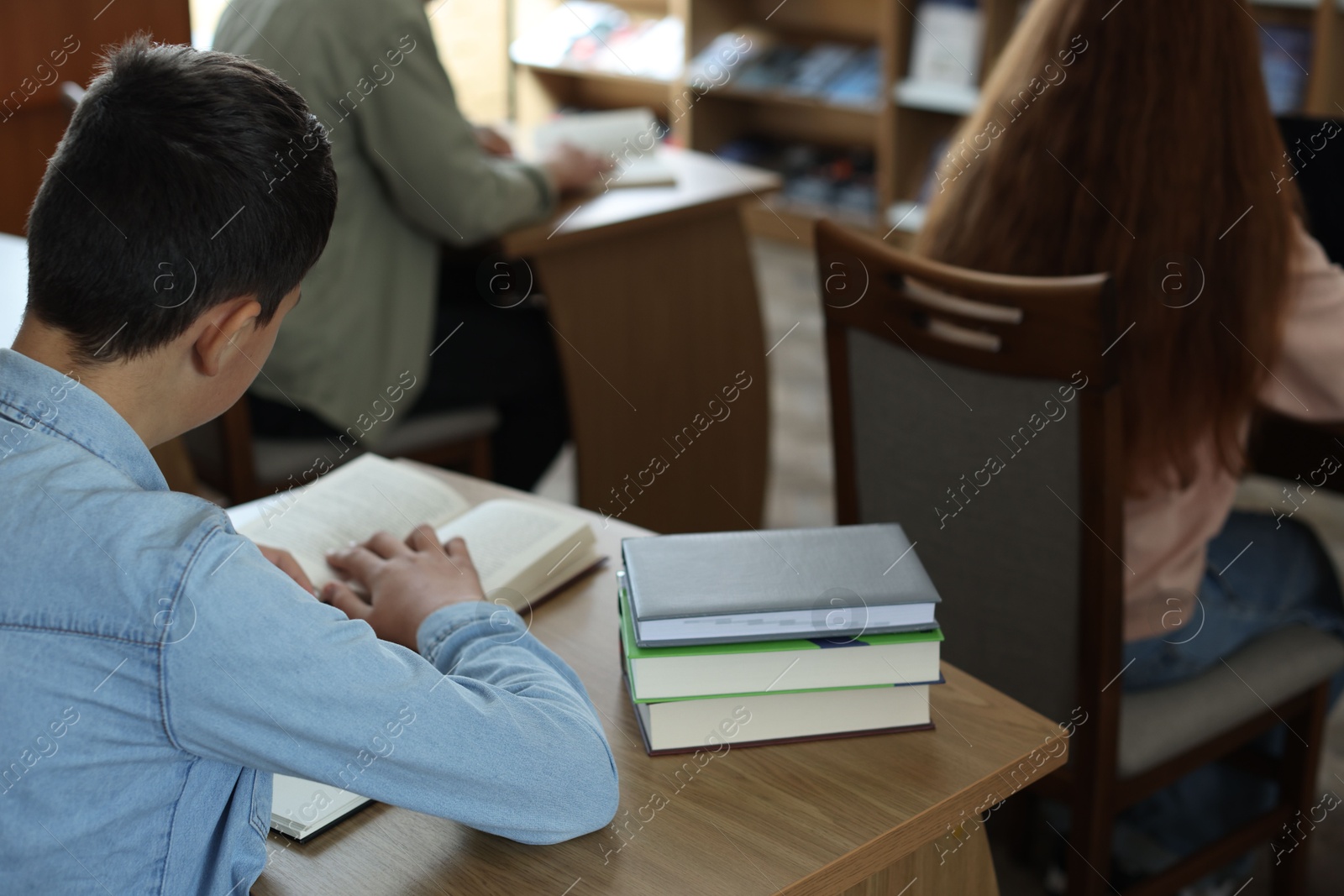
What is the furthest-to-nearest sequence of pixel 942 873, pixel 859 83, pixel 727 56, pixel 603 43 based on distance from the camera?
pixel 603 43
pixel 727 56
pixel 859 83
pixel 942 873

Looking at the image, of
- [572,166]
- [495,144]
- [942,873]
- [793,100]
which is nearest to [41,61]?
[495,144]

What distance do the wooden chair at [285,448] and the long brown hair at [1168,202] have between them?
105cm

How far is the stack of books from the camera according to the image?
2.63 ft

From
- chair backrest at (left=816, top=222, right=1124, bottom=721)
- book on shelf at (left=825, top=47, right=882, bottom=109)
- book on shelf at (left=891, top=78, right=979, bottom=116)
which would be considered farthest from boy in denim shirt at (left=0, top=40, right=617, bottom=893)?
book on shelf at (left=825, top=47, right=882, bottom=109)

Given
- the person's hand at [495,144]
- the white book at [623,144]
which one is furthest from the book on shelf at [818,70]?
the person's hand at [495,144]

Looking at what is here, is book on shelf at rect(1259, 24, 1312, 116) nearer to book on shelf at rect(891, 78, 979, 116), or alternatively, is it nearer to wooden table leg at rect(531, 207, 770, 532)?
book on shelf at rect(891, 78, 979, 116)

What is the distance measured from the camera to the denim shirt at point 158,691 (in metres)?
0.60

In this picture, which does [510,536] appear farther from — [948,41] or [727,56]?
[727,56]

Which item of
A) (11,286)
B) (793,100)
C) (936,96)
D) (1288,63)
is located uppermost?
(11,286)

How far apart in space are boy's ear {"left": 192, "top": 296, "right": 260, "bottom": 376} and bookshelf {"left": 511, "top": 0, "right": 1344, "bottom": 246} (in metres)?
3.31

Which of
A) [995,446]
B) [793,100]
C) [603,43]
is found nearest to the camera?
[995,446]

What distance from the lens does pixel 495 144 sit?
2307mm

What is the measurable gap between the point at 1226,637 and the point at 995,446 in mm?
402

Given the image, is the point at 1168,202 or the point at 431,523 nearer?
the point at 431,523
